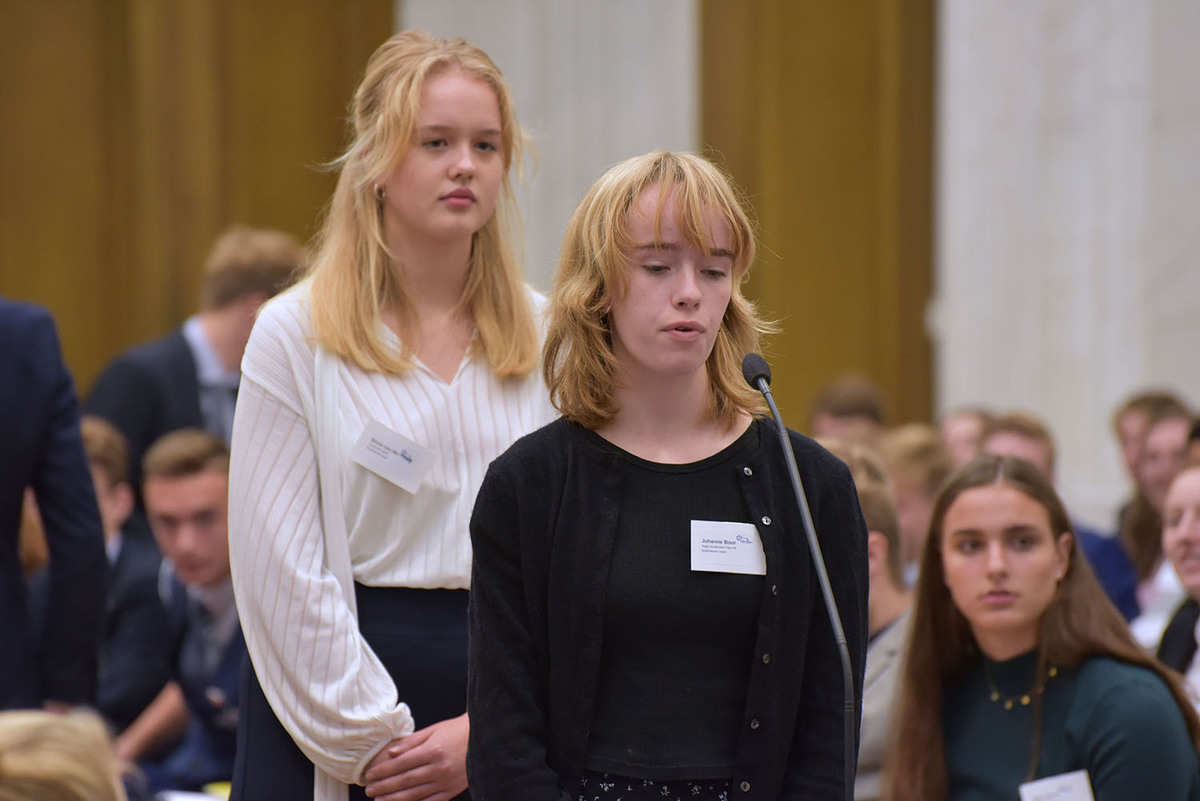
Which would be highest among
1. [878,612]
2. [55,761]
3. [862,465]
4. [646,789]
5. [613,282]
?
[613,282]

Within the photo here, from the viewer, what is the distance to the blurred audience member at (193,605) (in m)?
4.31

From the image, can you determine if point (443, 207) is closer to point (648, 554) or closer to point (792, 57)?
point (648, 554)

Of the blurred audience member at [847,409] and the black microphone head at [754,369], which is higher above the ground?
the black microphone head at [754,369]

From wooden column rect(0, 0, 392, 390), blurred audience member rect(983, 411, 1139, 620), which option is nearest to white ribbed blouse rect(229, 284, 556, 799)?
blurred audience member rect(983, 411, 1139, 620)

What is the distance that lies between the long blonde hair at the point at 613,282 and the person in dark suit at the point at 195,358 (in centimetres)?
328

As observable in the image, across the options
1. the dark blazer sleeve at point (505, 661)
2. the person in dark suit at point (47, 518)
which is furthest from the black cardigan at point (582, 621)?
the person in dark suit at point (47, 518)

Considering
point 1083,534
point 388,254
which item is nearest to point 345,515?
point 388,254

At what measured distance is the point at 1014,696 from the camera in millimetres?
3193

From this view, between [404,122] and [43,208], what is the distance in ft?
18.6

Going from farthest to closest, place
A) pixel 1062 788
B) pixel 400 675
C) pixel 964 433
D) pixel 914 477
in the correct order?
pixel 964 433 < pixel 914 477 < pixel 1062 788 < pixel 400 675

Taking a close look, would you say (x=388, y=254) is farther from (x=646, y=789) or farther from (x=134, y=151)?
(x=134, y=151)

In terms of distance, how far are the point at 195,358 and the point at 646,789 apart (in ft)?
12.1

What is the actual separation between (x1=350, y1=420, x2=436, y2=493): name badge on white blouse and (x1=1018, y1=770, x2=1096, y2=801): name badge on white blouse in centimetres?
140

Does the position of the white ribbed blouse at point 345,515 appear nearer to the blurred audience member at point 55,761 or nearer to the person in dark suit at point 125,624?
the blurred audience member at point 55,761
